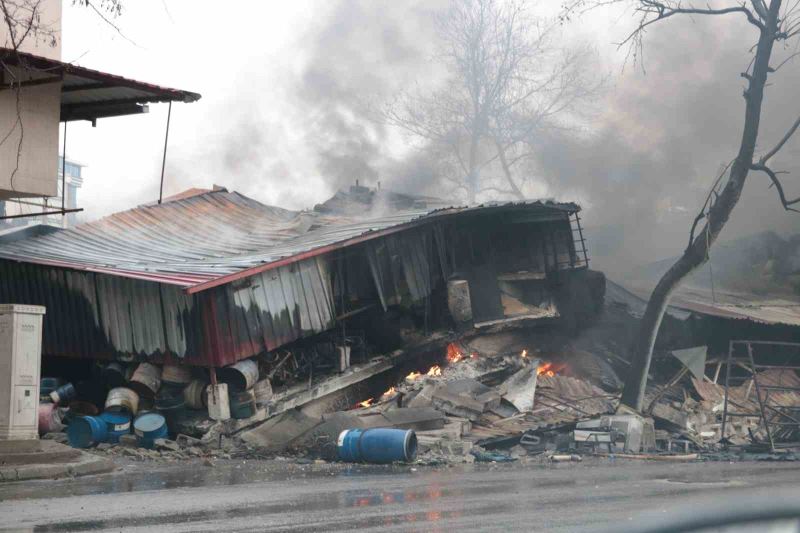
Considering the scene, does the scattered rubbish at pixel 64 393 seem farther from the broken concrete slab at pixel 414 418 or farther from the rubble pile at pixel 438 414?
→ the broken concrete slab at pixel 414 418

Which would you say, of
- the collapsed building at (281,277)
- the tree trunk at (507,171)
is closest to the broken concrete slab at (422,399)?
the collapsed building at (281,277)

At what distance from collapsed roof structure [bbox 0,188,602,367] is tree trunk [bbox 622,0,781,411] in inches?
147

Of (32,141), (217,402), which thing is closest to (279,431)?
(217,402)

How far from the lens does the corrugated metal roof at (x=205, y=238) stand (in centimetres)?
2100

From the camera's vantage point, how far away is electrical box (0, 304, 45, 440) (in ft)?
48.0

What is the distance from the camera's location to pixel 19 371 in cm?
1500

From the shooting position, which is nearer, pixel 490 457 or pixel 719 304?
pixel 490 457

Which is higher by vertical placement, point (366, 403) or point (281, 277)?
point (281, 277)

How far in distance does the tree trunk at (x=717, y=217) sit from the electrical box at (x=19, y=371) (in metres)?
13.4

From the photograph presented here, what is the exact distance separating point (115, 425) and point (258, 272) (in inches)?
163

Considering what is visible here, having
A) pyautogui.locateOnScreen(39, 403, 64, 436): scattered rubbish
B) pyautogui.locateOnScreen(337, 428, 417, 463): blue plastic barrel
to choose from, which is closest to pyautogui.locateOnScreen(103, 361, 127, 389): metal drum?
pyautogui.locateOnScreen(39, 403, 64, 436): scattered rubbish

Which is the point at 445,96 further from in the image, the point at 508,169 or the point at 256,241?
the point at 256,241

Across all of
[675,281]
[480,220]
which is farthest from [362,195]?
[675,281]

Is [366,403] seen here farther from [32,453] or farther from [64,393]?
[32,453]
